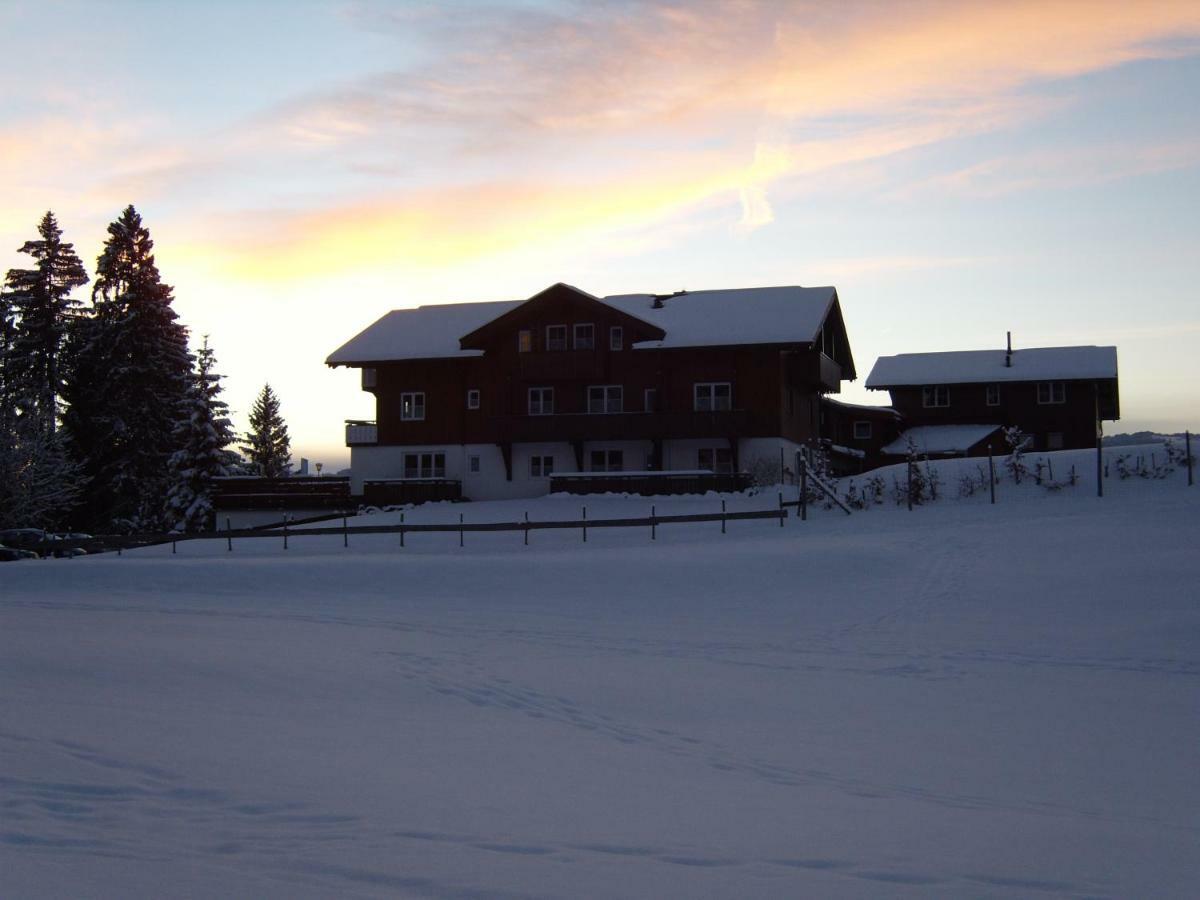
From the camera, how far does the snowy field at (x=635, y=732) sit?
7.95 m

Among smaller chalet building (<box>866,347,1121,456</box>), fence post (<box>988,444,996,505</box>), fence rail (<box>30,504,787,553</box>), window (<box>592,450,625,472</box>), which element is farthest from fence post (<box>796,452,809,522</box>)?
smaller chalet building (<box>866,347,1121,456</box>)

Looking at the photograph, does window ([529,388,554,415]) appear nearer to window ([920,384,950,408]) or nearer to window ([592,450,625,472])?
window ([592,450,625,472])

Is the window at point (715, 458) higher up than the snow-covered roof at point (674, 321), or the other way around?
the snow-covered roof at point (674, 321)

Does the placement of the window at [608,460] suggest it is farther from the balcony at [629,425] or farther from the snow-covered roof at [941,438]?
the snow-covered roof at [941,438]

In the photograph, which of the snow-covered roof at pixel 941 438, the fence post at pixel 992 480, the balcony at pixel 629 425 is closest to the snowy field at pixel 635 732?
the fence post at pixel 992 480

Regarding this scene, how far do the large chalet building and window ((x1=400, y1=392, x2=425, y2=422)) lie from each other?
49mm

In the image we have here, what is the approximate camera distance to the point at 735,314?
5525 cm

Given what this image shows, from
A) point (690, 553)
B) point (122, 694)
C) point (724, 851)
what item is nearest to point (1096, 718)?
point (724, 851)

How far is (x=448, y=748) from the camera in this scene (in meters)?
11.8

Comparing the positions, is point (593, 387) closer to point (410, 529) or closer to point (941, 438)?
point (410, 529)

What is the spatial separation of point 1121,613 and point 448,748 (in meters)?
14.5

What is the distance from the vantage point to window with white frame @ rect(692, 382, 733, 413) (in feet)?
175

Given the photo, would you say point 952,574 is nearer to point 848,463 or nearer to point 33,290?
point 848,463

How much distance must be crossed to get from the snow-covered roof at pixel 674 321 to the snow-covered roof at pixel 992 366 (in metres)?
15.1
